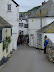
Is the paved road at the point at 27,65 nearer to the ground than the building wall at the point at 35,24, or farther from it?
nearer to the ground

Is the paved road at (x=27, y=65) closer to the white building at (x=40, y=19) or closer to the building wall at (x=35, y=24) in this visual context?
the building wall at (x=35, y=24)

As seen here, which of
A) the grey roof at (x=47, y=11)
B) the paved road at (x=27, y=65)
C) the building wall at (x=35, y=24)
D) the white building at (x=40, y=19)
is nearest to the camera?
the paved road at (x=27, y=65)

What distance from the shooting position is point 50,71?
10.9m

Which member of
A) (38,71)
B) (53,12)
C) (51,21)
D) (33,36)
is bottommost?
(38,71)

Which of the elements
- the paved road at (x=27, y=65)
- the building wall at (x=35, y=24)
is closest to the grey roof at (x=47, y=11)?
the building wall at (x=35, y=24)

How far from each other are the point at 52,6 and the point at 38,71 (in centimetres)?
1939

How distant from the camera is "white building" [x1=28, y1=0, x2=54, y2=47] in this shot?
25.9m

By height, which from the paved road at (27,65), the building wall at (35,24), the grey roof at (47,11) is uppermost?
the grey roof at (47,11)

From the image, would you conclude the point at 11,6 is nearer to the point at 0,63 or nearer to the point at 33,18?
the point at 33,18

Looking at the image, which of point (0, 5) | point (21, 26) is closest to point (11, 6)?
point (0, 5)

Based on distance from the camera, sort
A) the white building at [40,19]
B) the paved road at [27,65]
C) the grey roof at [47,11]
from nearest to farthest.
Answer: the paved road at [27,65], the white building at [40,19], the grey roof at [47,11]

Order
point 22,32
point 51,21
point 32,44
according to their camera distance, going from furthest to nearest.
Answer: point 22,32, point 32,44, point 51,21

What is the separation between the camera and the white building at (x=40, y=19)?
25855mm

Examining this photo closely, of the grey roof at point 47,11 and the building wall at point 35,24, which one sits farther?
the grey roof at point 47,11
